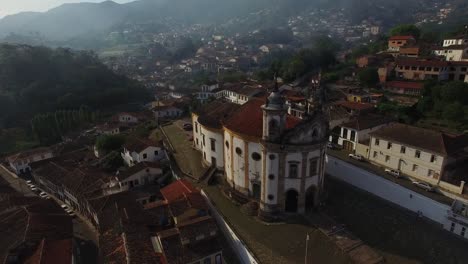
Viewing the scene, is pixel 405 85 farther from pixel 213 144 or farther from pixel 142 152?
pixel 142 152

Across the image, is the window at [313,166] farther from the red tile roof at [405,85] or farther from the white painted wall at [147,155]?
the red tile roof at [405,85]

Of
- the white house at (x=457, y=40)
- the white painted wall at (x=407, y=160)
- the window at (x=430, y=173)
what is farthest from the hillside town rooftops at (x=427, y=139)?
the white house at (x=457, y=40)

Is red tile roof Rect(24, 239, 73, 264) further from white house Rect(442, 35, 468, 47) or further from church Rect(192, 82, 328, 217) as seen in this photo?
white house Rect(442, 35, 468, 47)

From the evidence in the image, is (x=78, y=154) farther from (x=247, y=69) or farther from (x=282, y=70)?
(x=247, y=69)

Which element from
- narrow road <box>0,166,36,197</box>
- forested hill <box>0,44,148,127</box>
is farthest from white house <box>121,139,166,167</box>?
forested hill <box>0,44,148,127</box>

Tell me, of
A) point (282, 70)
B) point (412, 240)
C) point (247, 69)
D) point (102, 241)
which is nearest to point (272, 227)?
point (412, 240)
